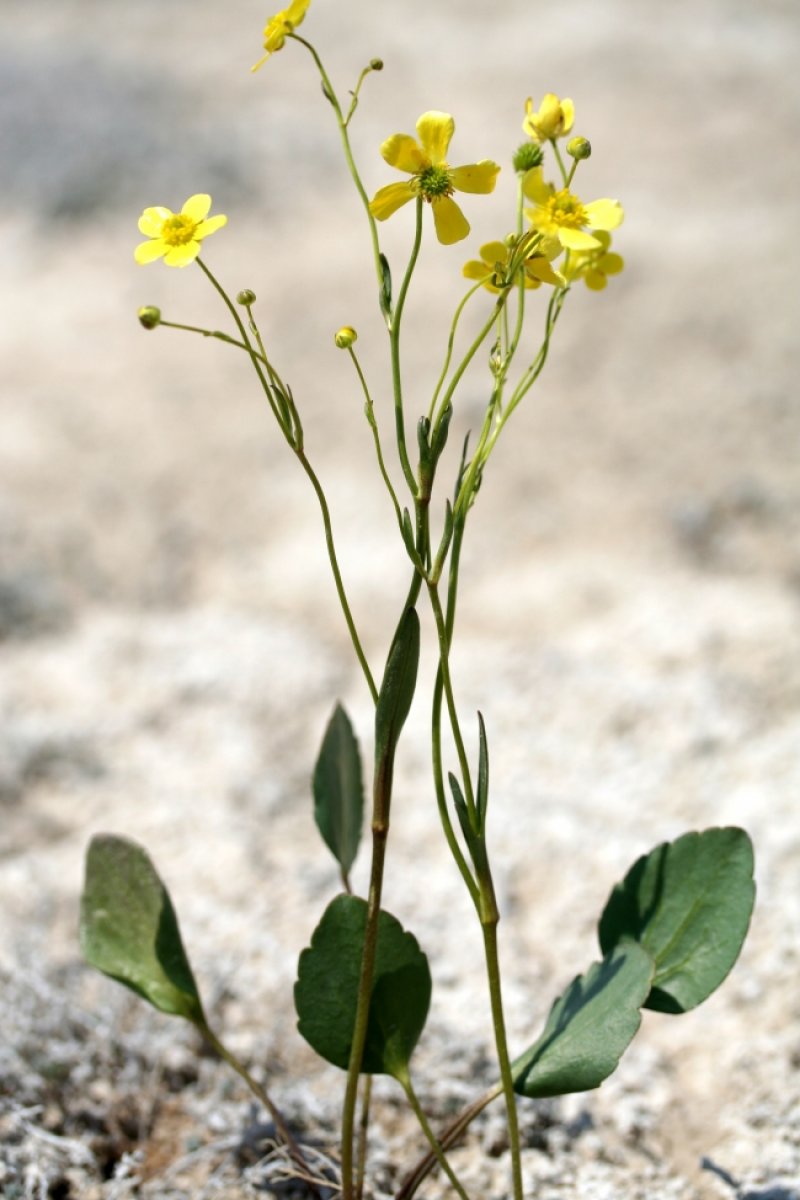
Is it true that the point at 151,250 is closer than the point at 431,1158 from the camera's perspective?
Yes

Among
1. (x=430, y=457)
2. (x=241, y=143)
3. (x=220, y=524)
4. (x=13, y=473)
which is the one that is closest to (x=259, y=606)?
(x=220, y=524)

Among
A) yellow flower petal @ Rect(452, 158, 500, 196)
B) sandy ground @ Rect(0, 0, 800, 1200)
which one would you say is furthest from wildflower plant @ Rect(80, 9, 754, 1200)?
sandy ground @ Rect(0, 0, 800, 1200)

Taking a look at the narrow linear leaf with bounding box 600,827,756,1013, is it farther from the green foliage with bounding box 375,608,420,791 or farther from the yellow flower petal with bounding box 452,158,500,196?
the yellow flower petal with bounding box 452,158,500,196

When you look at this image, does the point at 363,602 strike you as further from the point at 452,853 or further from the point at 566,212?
the point at 566,212

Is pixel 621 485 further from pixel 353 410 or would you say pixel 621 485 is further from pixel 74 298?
pixel 74 298

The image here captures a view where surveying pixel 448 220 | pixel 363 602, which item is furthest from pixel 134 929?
pixel 363 602

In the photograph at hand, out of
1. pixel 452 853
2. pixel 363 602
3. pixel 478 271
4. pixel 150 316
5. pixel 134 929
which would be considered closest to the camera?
pixel 150 316
